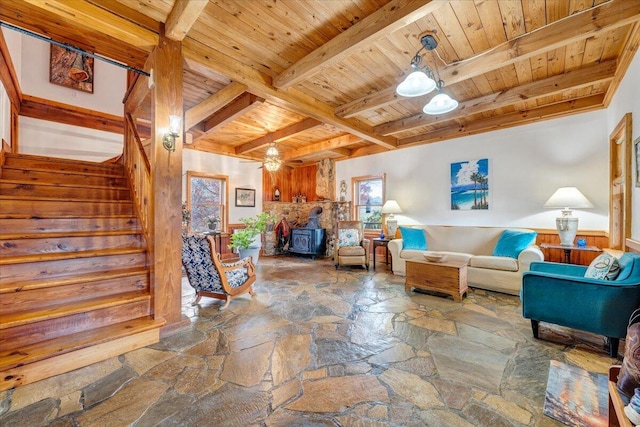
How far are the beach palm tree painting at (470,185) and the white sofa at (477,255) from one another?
1.64 ft

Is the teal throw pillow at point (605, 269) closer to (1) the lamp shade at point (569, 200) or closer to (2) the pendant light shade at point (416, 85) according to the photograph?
(1) the lamp shade at point (569, 200)

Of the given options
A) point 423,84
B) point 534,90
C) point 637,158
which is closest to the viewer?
point 423,84

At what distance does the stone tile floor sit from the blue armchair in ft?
0.75

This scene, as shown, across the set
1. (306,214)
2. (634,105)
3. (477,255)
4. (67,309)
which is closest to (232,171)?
(306,214)

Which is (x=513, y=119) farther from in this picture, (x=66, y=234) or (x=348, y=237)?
(x=66, y=234)

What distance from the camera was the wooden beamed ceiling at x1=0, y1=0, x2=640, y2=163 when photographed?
83.7 inches

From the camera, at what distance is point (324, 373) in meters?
1.85

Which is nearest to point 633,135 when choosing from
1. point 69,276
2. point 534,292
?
point 534,292

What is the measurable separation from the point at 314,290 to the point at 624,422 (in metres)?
3.11

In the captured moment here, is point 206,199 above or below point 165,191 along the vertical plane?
above

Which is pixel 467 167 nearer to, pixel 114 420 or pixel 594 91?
pixel 594 91

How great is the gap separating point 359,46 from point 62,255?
318cm

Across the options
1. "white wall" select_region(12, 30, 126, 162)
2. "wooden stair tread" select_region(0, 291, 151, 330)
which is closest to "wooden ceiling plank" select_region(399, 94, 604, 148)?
"wooden stair tread" select_region(0, 291, 151, 330)

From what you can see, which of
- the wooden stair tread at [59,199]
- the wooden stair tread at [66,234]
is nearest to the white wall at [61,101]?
the wooden stair tread at [59,199]
